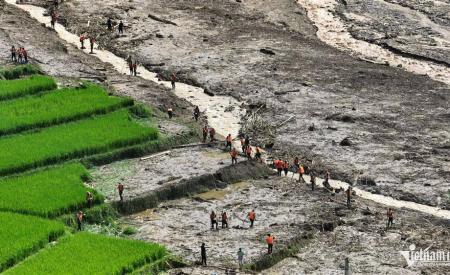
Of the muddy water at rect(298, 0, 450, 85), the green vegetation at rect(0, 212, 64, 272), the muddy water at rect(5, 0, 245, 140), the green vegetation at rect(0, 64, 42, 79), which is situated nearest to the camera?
the green vegetation at rect(0, 212, 64, 272)

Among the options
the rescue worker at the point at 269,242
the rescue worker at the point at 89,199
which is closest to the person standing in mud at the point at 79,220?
the rescue worker at the point at 89,199

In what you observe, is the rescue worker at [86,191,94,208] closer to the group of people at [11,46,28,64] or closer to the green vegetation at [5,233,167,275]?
the green vegetation at [5,233,167,275]

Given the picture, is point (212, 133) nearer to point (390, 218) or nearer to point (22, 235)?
point (390, 218)

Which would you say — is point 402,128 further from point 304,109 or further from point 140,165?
point 140,165

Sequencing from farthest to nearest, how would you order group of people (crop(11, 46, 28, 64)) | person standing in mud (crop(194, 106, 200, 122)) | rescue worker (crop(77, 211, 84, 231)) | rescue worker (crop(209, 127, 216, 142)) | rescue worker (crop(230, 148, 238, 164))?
group of people (crop(11, 46, 28, 64)), person standing in mud (crop(194, 106, 200, 122)), rescue worker (crop(209, 127, 216, 142)), rescue worker (crop(230, 148, 238, 164)), rescue worker (crop(77, 211, 84, 231))

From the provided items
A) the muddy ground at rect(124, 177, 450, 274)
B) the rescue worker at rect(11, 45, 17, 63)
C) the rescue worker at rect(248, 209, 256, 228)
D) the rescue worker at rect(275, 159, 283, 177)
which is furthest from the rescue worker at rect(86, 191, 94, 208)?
the rescue worker at rect(11, 45, 17, 63)

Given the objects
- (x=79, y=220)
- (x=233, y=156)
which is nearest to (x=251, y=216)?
(x=233, y=156)

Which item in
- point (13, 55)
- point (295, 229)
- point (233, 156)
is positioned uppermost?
point (13, 55)
